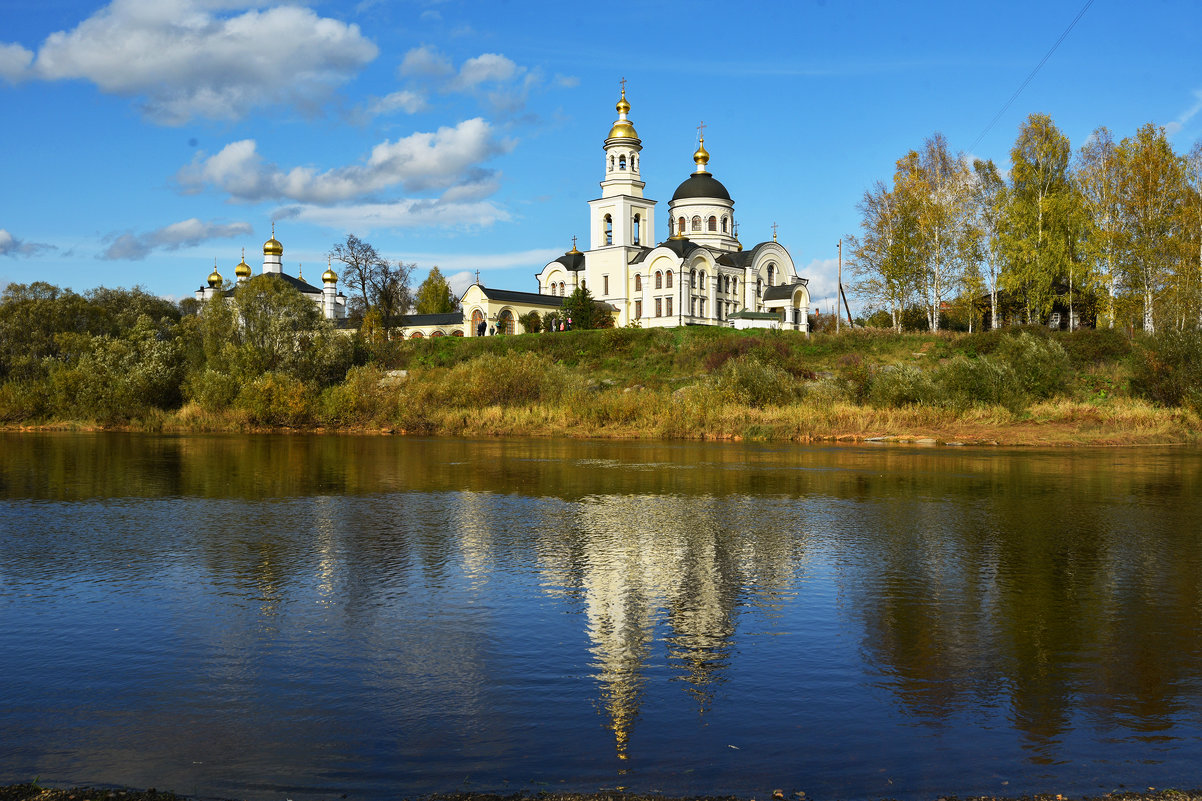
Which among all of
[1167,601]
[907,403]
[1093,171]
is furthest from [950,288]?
[1167,601]

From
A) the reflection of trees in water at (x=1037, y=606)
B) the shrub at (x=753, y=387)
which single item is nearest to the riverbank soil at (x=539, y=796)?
the reflection of trees in water at (x=1037, y=606)

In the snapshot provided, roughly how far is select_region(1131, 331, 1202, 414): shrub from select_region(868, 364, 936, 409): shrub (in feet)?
26.6

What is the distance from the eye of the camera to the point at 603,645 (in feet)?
24.0

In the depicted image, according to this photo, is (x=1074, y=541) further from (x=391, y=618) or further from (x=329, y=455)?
(x=329, y=455)

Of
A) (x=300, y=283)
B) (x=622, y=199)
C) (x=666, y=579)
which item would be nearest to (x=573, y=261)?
(x=622, y=199)

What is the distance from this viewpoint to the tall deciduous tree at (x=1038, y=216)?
1841 inches

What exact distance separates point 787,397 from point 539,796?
106 feet

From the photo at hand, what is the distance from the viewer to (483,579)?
9789 mm

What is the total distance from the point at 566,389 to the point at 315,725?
33.2 metres

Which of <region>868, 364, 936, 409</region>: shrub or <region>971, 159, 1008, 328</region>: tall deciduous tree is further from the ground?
<region>971, 159, 1008, 328</region>: tall deciduous tree

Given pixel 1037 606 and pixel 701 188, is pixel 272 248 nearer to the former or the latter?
pixel 701 188

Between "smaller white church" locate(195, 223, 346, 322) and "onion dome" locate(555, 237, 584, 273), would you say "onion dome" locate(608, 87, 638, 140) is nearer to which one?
"onion dome" locate(555, 237, 584, 273)

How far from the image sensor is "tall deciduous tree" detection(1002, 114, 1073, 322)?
46.8m

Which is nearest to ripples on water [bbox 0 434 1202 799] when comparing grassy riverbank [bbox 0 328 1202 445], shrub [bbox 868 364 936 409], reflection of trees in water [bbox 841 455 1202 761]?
reflection of trees in water [bbox 841 455 1202 761]
